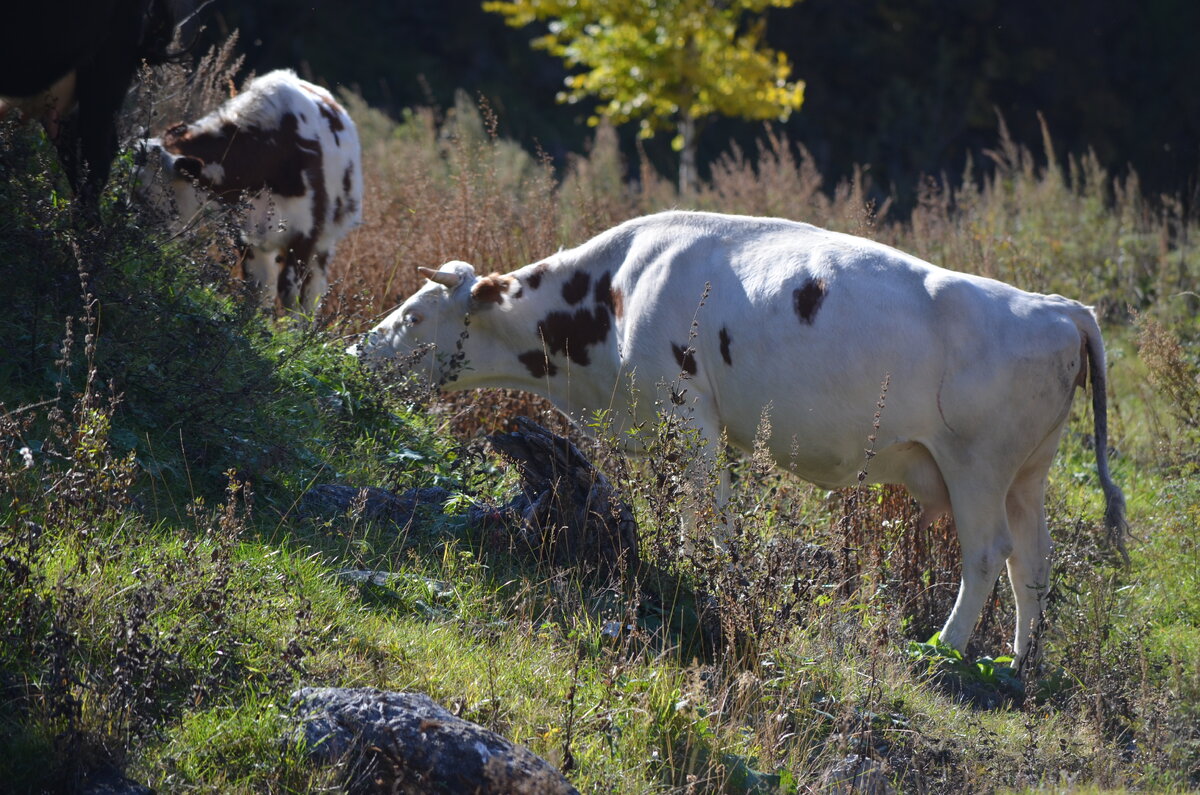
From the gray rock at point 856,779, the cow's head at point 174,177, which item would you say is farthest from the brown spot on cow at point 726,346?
the cow's head at point 174,177

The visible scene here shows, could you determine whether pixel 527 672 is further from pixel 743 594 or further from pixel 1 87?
pixel 1 87

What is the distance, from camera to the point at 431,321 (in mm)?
6574

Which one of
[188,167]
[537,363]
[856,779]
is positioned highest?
[188,167]

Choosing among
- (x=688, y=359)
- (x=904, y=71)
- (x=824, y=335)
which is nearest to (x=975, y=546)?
(x=824, y=335)

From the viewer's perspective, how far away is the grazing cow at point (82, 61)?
176 inches

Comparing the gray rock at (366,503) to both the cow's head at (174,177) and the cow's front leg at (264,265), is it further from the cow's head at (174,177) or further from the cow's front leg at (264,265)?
the cow's front leg at (264,265)

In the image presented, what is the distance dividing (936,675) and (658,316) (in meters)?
2.12

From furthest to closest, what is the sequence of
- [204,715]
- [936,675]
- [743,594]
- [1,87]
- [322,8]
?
1. [322,8]
2. [936,675]
3. [1,87]
4. [743,594]
5. [204,715]

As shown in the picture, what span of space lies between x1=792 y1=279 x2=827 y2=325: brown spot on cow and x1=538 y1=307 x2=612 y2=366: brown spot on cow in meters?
1.05

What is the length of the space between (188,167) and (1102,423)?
5.40 m

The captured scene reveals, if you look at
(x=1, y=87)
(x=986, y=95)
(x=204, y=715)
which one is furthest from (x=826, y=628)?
(x=986, y=95)

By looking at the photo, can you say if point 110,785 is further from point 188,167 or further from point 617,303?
point 188,167

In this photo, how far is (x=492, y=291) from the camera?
648 cm

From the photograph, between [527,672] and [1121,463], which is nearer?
[527,672]
